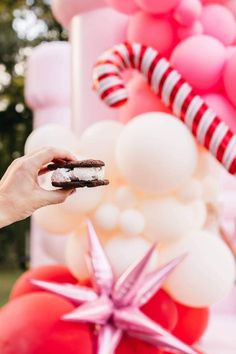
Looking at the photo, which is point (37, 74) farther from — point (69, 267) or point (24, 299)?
point (24, 299)

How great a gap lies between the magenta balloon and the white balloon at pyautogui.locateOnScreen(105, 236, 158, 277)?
1.23 metres

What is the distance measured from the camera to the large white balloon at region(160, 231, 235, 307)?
2.72 meters

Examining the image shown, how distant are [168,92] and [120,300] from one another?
33.2 inches

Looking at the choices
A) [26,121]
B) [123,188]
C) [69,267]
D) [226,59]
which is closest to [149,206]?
[123,188]

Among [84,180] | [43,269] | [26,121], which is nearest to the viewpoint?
[84,180]

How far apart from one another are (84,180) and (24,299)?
5.51 ft

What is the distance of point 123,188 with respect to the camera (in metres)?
2.75

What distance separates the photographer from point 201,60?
2.77 m

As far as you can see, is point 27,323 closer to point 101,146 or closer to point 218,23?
point 101,146

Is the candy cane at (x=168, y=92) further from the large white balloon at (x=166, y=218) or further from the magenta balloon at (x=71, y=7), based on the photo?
the magenta balloon at (x=71, y=7)

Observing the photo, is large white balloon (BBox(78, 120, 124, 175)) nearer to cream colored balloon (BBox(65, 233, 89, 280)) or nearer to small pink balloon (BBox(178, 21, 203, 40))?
cream colored balloon (BBox(65, 233, 89, 280))

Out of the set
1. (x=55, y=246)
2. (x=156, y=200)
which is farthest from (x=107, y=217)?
(x=55, y=246)

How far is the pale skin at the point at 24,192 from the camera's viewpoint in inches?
40.8

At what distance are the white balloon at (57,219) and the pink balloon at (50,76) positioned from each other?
5.01ft
